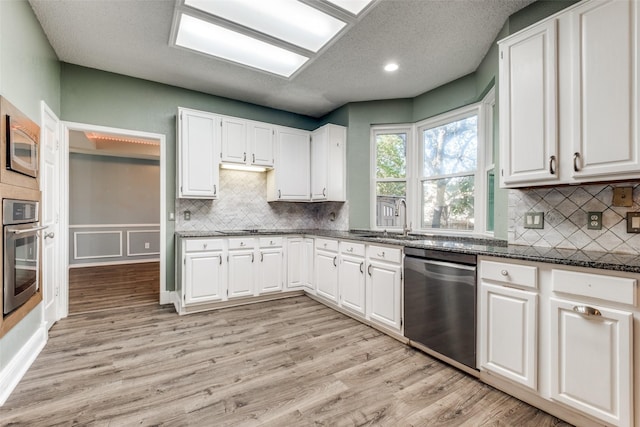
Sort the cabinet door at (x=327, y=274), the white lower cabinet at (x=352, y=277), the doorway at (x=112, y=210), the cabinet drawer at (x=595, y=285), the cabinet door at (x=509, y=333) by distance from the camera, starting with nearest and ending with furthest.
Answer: the cabinet drawer at (x=595, y=285), the cabinet door at (x=509, y=333), the white lower cabinet at (x=352, y=277), the cabinet door at (x=327, y=274), the doorway at (x=112, y=210)

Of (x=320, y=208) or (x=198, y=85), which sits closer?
(x=198, y=85)

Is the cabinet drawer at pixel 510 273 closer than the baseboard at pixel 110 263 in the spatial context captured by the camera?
Yes

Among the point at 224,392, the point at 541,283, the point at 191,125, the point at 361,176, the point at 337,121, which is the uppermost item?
the point at 337,121

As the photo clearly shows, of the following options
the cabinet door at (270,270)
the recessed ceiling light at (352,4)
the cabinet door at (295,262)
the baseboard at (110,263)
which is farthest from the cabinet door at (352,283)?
the baseboard at (110,263)

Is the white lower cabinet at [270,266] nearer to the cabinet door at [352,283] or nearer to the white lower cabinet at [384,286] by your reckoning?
the cabinet door at [352,283]

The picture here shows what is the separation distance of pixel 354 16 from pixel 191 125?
2.28 m

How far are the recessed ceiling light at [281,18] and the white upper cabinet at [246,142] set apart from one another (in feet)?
5.16

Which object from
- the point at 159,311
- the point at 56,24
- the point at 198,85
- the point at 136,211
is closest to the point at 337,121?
the point at 198,85

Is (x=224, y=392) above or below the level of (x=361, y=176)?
below

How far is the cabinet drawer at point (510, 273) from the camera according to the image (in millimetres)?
1733

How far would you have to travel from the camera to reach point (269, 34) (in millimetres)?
2416

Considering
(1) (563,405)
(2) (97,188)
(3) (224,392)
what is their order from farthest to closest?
1. (2) (97,188)
2. (3) (224,392)
3. (1) (563,405)

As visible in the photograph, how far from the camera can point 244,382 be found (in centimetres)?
199

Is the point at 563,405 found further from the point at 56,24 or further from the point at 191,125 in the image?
the point at 56,24
